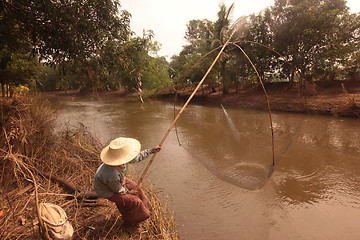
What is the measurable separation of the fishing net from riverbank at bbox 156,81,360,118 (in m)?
1.54

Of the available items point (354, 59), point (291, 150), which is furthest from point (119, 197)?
point (354, 59)

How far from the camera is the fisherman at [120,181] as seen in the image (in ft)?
5.84

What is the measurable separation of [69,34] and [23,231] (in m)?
2.64

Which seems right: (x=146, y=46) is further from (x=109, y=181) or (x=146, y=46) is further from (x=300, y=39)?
(x=109, y=181)

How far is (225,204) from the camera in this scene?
3.13m

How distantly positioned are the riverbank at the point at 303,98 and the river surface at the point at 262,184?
5.94ft

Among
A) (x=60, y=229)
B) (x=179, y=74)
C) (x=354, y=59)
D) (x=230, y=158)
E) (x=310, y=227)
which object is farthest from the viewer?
(x=179, y=74)

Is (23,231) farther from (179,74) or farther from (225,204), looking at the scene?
(179,74)

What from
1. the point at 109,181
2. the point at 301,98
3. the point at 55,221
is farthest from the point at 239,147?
the point at 301,98

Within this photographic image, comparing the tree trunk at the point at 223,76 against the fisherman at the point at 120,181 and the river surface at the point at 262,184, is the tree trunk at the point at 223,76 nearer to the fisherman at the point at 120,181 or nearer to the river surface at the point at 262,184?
the river surface at the point at 262,184

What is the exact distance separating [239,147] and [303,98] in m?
6.17

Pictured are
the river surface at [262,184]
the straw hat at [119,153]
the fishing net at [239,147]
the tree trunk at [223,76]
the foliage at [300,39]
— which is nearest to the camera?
the straw hat at [119,153]

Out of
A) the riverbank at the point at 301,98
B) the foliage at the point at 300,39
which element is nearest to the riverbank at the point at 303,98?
the riverbank at the point at 301,98

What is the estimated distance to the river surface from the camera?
2639 mm
